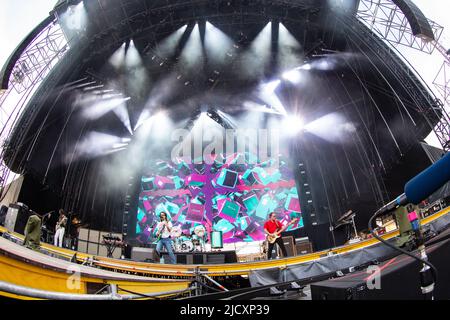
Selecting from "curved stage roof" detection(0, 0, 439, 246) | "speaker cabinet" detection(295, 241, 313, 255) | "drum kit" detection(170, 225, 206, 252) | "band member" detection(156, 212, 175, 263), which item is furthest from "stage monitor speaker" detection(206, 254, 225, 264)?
"curved stage roof" detection(0, 0, 439, 246)

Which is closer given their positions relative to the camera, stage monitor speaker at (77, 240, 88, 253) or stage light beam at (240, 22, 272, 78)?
stage monitor speaker at (77, 240, 88, 253)

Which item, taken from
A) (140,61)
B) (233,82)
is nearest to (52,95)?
(140,61)

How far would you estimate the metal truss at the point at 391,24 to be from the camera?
33.2 feet

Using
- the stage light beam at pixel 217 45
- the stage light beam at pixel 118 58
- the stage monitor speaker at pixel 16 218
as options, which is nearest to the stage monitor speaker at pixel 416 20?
the stage light beam at pixel 217 45

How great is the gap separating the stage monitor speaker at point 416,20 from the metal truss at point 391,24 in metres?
0.22

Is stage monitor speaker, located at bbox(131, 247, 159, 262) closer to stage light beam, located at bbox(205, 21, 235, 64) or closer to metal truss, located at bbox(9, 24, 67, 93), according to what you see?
metal truss, located at bbox(9, 24, 67, 93)

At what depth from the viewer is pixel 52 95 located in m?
11.6

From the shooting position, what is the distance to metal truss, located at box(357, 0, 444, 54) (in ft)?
33.2

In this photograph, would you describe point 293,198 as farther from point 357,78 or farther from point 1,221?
point 1,221

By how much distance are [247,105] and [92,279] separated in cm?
1316

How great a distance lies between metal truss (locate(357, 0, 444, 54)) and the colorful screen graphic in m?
7.32

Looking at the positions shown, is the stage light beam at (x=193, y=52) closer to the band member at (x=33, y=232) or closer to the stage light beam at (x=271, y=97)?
the stage light beam at (x=271, y=97)

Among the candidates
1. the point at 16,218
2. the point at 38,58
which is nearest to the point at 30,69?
the point at 38,58

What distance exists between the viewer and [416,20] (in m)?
9.64
